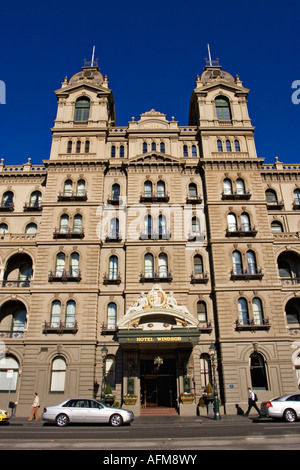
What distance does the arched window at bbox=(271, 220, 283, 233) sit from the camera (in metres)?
34.3

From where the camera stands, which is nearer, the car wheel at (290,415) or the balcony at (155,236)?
the car wheel at (290,415)

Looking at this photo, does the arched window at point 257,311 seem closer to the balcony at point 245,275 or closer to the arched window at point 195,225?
the balcony at point 245,275

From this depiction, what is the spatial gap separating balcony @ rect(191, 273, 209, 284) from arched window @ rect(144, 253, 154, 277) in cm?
365

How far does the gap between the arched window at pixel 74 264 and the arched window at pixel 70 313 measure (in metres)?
2.55

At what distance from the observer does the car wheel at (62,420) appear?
18984mm

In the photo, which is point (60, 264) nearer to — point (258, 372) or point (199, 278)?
point (199, 278)

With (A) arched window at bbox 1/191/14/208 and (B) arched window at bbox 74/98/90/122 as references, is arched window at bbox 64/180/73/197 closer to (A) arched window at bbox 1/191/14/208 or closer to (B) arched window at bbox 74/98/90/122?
(A) arched window at bbox 1/191/14/208

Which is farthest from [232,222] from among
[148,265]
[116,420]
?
[116,420]

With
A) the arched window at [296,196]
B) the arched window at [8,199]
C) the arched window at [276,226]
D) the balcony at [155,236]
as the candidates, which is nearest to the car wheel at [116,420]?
the balcony at [155,236]

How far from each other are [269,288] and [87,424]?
59.2 feet

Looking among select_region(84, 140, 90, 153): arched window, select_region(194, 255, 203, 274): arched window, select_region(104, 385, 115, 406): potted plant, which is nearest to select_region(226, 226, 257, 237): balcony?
select_region(194, 255, 203, 274): arched window

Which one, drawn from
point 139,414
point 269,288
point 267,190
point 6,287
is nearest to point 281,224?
point 267,190

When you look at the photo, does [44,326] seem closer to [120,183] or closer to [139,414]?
[139,414]

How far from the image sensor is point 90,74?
41344 millimetres
